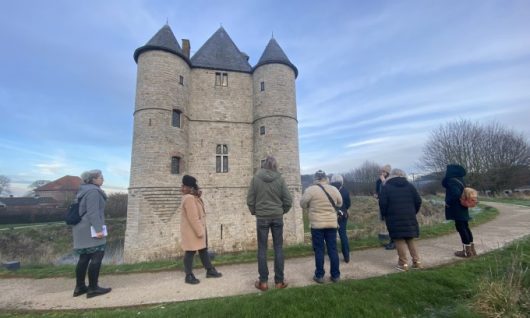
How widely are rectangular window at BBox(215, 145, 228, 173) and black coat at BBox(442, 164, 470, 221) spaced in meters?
12.1

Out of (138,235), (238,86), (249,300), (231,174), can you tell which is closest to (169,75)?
(238,86)

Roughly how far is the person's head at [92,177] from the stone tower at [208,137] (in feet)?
28.9

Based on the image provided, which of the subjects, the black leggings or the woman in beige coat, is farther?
the woman in beige coat

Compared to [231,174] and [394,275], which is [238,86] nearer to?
[231,174]

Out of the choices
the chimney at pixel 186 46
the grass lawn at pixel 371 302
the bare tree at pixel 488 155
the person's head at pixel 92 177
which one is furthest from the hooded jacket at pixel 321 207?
the bare tree at pixel 488 155

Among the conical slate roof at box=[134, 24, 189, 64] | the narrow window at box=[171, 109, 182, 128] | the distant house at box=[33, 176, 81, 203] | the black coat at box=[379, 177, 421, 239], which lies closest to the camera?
the black coat at box=[379, 177, 421, 239]

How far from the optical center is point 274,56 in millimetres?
16109

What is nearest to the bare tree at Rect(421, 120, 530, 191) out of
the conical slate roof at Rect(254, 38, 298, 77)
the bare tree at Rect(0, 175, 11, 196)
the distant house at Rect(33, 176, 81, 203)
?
the conical slate roof at Rect(254, 38, 298, 77)

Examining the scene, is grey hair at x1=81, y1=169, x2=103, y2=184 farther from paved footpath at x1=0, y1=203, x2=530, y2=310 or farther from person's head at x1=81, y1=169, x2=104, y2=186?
paved footpath at x1=0, y1=203, x2=530, y2=310

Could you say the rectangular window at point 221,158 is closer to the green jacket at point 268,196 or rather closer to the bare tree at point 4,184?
the green jacket at point 268,196

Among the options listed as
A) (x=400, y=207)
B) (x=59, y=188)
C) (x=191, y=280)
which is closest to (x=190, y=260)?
(x=191, y=280)

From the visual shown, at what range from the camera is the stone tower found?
13.0 metres

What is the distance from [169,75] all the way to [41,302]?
1222 centimetres

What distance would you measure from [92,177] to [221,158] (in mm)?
11243
